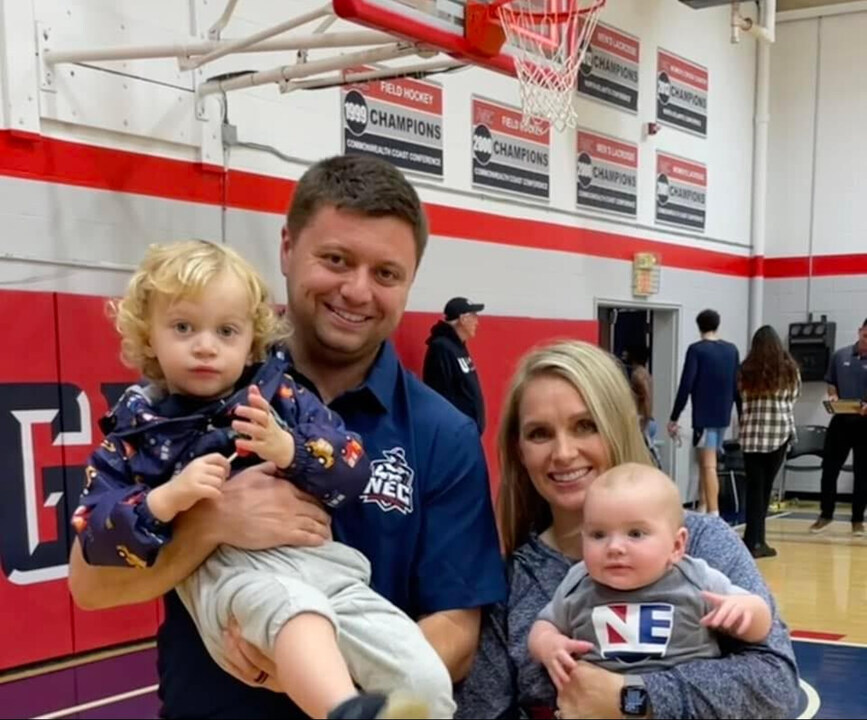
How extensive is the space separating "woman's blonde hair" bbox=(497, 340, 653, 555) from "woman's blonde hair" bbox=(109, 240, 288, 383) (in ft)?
1.54

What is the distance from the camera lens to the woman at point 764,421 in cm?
687

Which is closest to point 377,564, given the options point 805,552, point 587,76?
point 805,552

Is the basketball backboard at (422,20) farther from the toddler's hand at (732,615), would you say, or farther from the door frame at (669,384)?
the door frame at (669,384)

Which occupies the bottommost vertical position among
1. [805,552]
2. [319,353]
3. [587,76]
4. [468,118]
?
[805,552]

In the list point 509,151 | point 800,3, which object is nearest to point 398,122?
point 509,151

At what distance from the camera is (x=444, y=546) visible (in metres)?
1.62

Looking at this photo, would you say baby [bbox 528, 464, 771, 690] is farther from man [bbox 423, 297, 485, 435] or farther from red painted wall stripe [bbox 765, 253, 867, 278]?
red painted wall stripe [bbox 765, 253, 867, 278]

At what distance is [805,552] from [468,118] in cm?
414

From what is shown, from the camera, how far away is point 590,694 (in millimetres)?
1422

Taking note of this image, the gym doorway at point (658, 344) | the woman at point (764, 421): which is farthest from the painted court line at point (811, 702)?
the gym doorway at point (658, 344)

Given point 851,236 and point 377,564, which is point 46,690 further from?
point 851,236

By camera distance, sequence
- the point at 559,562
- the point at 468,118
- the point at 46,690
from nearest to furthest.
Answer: the point at 559,562, the point at 46,690, the point at 468,118

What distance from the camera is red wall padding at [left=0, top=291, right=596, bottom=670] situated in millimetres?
4090

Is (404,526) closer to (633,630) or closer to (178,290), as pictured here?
(633,630)
